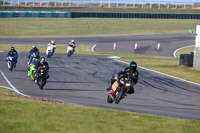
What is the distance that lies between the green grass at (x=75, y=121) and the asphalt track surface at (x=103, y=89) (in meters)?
2.44

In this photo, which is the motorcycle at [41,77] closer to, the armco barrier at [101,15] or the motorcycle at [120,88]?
the motorcycle at [120,88]

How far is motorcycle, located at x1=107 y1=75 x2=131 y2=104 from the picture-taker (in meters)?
14.6

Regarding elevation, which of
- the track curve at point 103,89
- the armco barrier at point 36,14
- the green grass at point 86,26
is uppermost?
the armco barrier at point 36,14

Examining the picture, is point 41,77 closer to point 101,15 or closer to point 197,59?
point 197,59

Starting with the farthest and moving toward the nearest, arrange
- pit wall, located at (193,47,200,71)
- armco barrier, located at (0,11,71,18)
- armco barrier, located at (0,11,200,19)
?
Answer: armco barrier, located at (0,11,200,19), armco barrier, located at (0,11,71,18), pit wall, located at (193,47,200,71)

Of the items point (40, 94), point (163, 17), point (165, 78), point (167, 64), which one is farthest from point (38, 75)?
point (163, 17)

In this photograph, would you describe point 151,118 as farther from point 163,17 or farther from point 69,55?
point 163,17

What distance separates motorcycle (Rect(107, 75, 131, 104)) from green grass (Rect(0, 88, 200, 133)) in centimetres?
220

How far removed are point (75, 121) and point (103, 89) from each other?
10148mm

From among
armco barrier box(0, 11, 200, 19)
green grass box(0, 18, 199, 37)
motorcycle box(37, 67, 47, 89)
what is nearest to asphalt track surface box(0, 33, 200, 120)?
motorcycle box(37, 67, 47, 89)

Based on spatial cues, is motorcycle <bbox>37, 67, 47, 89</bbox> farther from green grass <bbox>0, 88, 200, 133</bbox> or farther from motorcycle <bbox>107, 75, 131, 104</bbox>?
green grass <bbox>0, 88, 200, 133</bbox>

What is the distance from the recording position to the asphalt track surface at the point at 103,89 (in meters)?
15.5

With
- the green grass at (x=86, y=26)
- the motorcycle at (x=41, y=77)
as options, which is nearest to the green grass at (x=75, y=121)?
the motorcycle at (x=41, y=77)

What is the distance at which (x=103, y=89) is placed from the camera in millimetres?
20203
